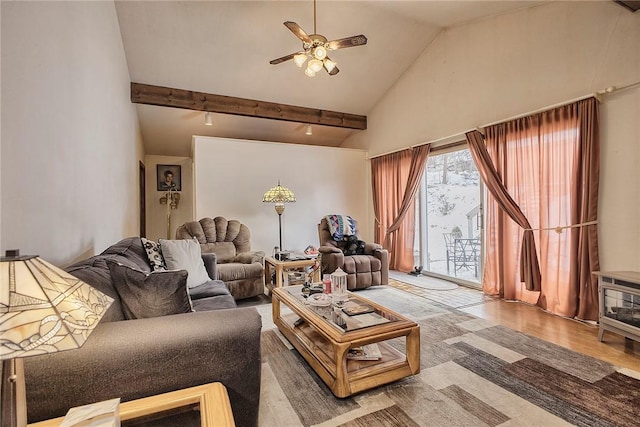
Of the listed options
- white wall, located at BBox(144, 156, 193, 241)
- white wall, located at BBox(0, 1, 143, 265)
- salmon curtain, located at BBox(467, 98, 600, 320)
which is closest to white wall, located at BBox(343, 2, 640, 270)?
salmon curtain, located at BBox(467, 98, 600, 320)

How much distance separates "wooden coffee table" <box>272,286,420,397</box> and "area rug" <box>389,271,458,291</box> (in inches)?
A: 88.7

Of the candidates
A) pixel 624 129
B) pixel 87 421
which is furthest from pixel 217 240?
pixel 624 129

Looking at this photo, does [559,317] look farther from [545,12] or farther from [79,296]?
[79,296]

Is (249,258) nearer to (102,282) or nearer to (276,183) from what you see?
(276,183)

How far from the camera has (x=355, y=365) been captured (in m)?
1.91

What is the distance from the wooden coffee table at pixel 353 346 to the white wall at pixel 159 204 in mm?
4830

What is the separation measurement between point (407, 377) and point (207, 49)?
14.2 ft

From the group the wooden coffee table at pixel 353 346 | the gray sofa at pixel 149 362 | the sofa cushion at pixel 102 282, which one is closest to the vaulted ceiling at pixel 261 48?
the sofa cushion at pixel 102 282

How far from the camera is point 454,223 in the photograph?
4.49 metres

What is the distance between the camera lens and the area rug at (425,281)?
13.6 ft

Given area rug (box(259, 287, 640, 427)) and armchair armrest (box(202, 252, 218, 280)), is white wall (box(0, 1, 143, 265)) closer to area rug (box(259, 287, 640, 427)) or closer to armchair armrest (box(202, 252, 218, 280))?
armchair armrest (box(202, 252, 218, 280))

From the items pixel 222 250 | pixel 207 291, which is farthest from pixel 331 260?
pixel 207 291

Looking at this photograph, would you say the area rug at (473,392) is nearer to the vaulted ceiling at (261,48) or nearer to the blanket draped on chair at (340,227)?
the blanket draped on chair at (340,227)

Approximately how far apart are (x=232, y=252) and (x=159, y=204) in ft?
10.6
